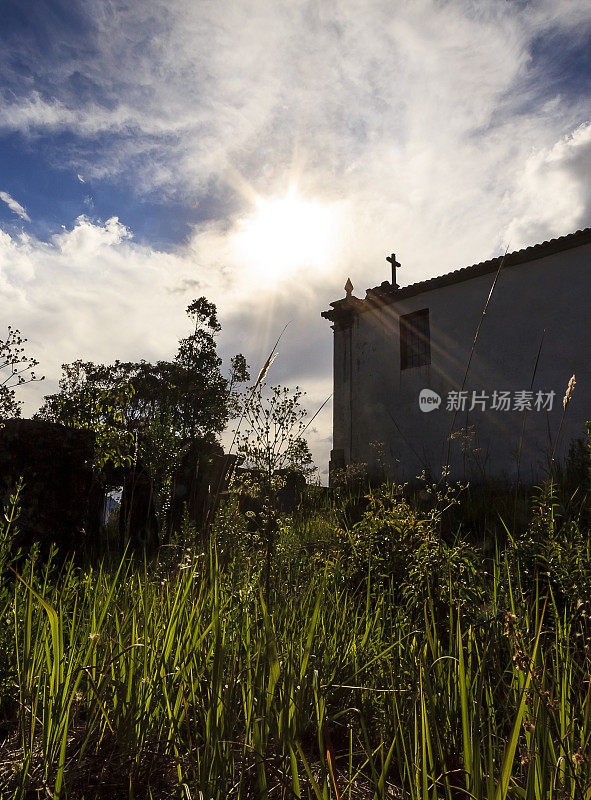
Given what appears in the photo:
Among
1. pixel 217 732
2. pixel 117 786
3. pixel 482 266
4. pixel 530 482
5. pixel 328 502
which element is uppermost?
pixel 482 266

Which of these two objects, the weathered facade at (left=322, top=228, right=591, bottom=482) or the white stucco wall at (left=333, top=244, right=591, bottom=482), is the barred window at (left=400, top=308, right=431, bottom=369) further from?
the white stucco wall at (left=333, top=244, right=591, bottom=482)

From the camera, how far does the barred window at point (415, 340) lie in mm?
14672

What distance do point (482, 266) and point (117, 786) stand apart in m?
13.5

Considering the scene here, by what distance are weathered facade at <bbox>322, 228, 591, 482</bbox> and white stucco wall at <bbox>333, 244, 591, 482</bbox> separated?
3 centimetres

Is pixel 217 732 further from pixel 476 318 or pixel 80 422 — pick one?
pixel 476 318

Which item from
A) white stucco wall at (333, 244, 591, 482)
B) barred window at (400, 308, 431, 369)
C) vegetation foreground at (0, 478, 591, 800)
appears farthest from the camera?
barred window at (400, 308, 431, 369)

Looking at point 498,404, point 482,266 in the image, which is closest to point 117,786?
point 498,404

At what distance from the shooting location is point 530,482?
11.5m

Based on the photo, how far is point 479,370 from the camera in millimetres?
13227

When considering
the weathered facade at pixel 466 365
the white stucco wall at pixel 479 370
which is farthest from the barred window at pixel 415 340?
the white stucco wall at pixel 479 370

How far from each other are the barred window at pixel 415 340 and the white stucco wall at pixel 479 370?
189 millimetres

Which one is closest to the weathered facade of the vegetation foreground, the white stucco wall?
the white stucco wall

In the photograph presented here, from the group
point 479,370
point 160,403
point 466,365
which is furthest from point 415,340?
point 160,403

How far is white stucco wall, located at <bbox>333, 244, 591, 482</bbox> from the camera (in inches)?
470
